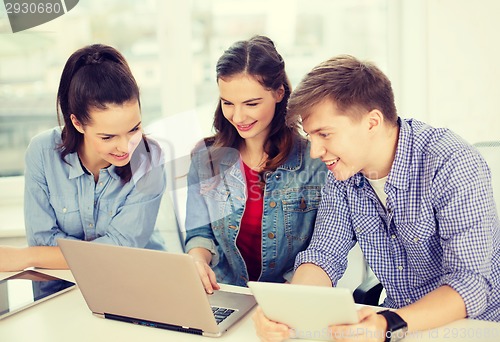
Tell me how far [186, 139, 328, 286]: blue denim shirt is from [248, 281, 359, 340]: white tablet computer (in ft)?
1.91

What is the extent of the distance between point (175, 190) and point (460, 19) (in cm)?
138

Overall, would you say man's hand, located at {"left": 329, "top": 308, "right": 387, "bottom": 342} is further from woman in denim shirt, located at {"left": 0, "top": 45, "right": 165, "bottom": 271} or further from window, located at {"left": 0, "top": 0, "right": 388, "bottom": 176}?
window, located at {"left": 0, "top": 0, "right": 388, "bottom": 176}

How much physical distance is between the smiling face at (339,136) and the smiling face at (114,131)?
1.89 ft

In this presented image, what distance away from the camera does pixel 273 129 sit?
172 cm

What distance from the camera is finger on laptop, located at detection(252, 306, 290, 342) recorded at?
1.11 metres

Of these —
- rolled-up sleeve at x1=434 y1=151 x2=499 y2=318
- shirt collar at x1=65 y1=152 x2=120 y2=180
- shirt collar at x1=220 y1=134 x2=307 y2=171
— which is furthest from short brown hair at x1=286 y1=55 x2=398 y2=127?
shirt collar at x1=65 y1=152 x2=120 y2=180

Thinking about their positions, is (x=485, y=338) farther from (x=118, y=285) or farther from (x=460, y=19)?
(x=460, y=19)

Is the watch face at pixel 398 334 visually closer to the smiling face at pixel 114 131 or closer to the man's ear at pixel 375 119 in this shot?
the man's ear at pixel 375 119

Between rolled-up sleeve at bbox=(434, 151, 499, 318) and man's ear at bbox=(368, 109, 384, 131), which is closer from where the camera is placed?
rolled-up sleeve at bbox=(434, 151, 499, 318)

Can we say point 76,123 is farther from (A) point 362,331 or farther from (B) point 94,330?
(A) point 362,331

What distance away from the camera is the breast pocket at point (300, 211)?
1.69 m

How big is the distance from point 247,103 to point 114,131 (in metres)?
0.40

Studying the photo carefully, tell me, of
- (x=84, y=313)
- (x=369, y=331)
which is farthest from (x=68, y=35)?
(x=369, y=331)

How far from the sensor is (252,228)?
69.0 inches
